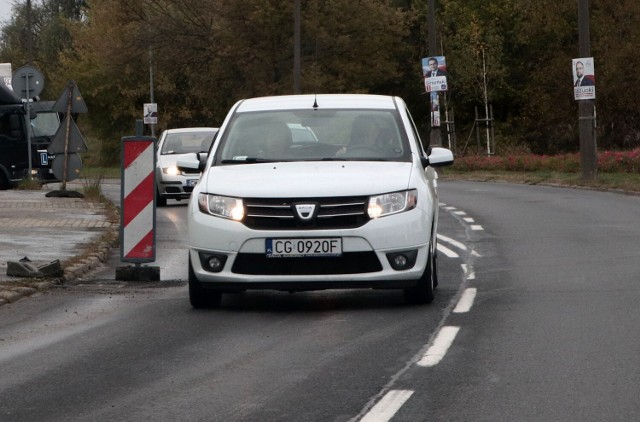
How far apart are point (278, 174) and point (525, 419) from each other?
495 cm

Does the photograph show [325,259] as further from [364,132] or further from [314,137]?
[364,132]

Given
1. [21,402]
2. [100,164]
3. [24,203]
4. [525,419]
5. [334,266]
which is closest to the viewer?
[525,419]

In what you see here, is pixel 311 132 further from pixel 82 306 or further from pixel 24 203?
pixel 24 203

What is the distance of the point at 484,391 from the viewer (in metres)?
7.57

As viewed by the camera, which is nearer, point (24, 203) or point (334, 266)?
point (334, 266)

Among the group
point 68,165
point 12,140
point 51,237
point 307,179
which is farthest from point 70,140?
point 307,179

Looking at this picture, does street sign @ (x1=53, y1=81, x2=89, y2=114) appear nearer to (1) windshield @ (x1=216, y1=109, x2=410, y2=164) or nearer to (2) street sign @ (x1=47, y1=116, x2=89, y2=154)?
(2) street sign @ (x1=47, y1=116, x2=89, y2=154)

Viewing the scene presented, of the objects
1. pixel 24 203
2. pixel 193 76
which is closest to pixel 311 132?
pixel 24 203

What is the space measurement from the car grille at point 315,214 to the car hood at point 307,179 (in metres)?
0.05

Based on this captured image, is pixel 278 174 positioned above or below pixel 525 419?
above

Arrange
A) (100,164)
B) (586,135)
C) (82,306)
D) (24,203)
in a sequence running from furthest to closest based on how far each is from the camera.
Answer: (100,164)
(586,135)
(24,203)
(82,306)

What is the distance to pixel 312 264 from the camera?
11.0 meters

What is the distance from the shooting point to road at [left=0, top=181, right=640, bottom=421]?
725 cm

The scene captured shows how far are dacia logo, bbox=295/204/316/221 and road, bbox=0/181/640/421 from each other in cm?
72
